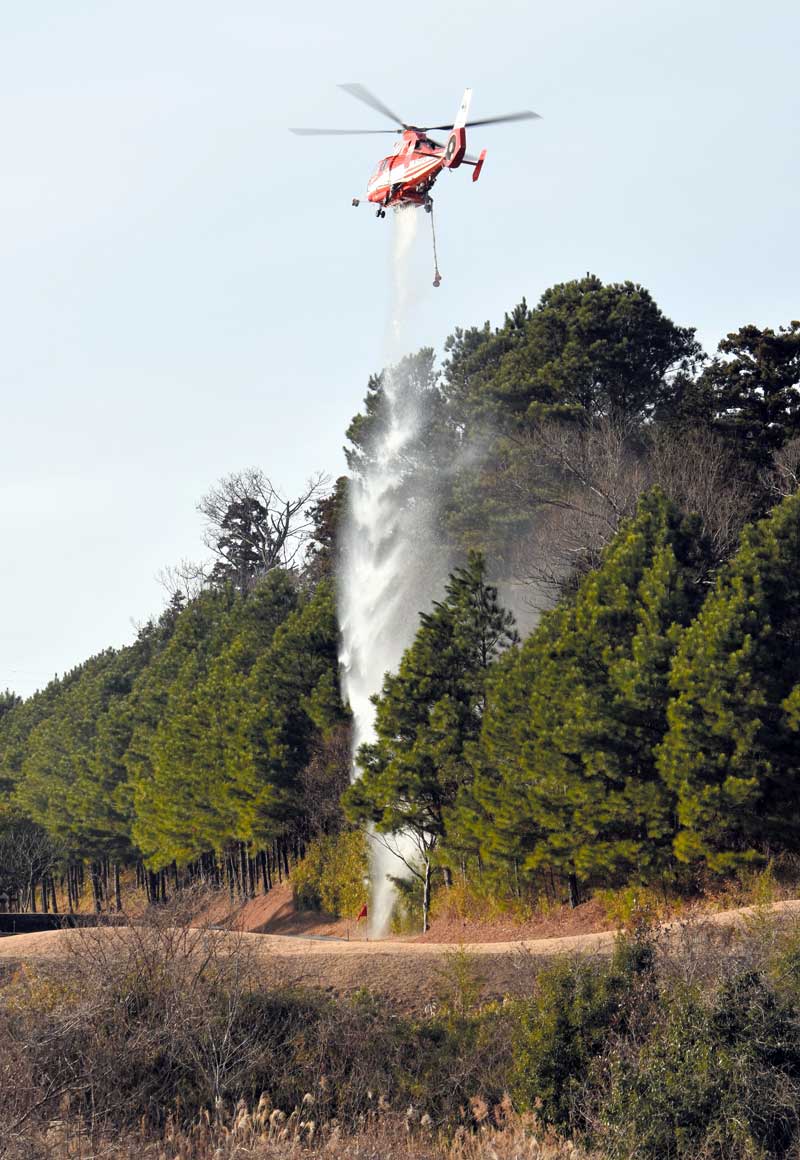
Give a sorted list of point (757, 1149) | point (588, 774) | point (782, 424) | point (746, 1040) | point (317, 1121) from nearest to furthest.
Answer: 1. point (757, 1149)
2. point (746, 1040)
3. point (317, 1121)
4. point (588, 774)
5. point (782, 424)

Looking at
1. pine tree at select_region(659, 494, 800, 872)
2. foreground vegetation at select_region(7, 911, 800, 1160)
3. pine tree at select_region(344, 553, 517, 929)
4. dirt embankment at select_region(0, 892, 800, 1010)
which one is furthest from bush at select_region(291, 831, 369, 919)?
foreground vegetation at select_region(7, 911, 800, 1160)

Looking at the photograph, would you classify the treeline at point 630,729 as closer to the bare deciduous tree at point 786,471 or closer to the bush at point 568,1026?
the bare deciduous tree at point 786,471

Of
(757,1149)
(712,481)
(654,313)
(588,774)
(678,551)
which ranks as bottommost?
(757,1149)

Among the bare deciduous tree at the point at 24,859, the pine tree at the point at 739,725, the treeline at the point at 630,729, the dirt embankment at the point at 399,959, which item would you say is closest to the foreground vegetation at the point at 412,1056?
the dirt embankment at the point at 399,959

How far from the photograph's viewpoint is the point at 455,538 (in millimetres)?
65062

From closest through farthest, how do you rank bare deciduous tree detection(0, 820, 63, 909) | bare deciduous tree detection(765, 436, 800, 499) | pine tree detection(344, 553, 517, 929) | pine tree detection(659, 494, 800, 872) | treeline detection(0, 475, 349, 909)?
pine tree detection(659, 494, 800, 872) < pine tree detection(344, 553, 517, 929) < bare deciduous tree detection(765, 436, 800, 499) < treeline detection(0, 475, 349, 909) < bare deciduous tree detection(0, 820, 63, 909)

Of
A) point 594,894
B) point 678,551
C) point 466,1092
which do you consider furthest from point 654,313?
point 466,1092

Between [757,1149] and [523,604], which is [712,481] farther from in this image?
[757,1149]

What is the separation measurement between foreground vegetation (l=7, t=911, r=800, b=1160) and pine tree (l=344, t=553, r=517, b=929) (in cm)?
1527

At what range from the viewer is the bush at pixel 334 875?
55312 mm

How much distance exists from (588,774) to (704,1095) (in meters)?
17.2

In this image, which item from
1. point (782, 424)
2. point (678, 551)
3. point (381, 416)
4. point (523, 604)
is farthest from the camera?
point (381, 416)

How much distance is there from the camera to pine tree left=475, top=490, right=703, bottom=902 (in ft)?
120

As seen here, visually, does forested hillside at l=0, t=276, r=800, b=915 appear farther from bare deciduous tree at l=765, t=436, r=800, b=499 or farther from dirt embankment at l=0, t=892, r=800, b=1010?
dirt embankment at l=0, t=892, r=800, b=1010
